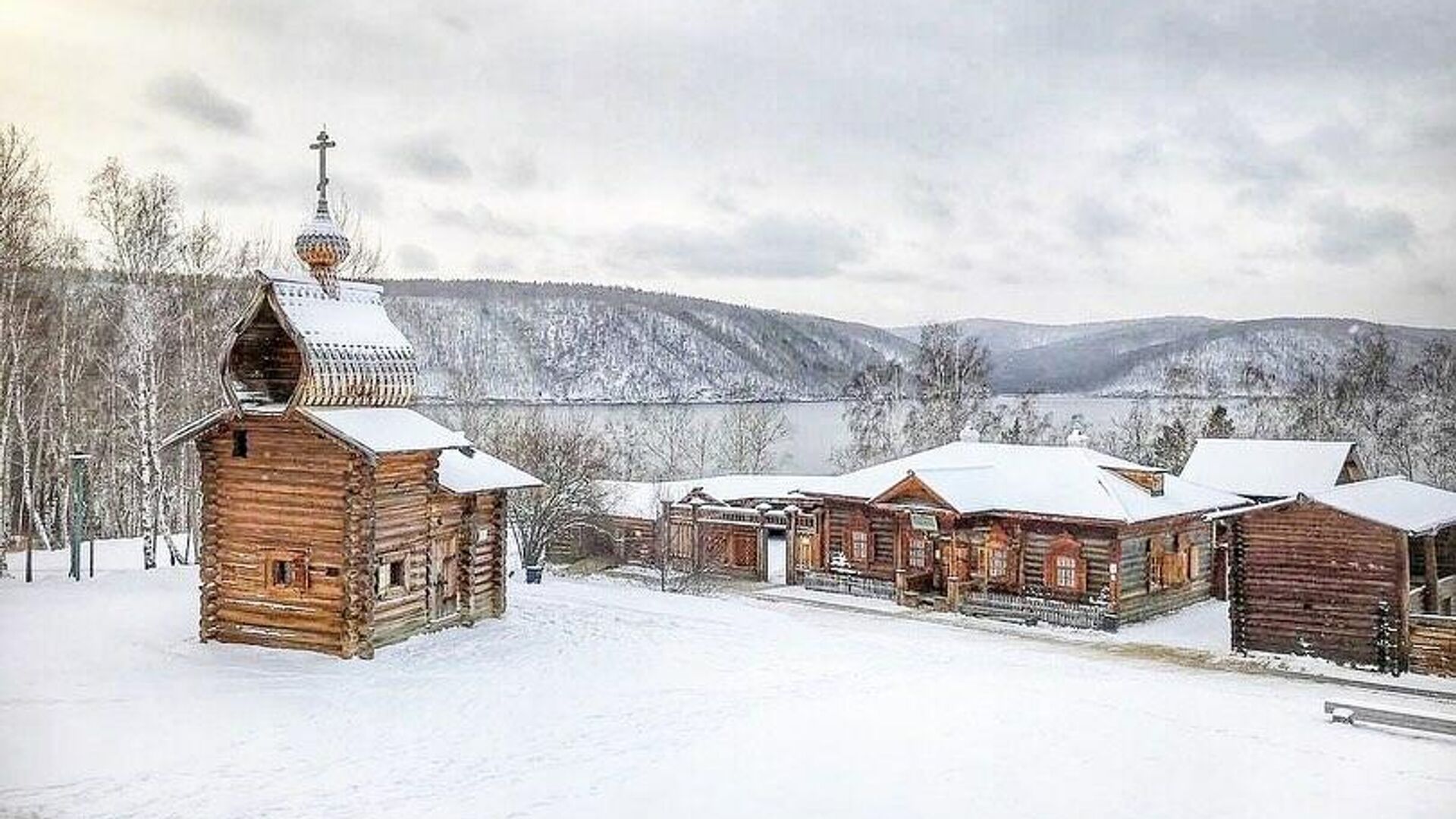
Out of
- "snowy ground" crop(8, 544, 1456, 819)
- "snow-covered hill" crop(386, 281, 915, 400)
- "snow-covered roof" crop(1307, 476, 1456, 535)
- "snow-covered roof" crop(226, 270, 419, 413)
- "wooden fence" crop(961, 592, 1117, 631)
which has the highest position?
"snow-covered hill" crop(386, 281, 915, 400)

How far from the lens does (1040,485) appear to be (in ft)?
68.3

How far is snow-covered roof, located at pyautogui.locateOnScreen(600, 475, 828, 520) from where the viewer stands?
86.6ft

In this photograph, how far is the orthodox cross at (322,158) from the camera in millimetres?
11328

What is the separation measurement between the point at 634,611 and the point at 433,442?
14.2 feet

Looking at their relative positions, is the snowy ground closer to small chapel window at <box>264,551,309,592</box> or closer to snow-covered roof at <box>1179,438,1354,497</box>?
small chapel window at <box>264,551,309,592</box>

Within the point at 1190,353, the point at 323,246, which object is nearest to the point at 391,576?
the point at 323,246

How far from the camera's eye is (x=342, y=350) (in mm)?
13391

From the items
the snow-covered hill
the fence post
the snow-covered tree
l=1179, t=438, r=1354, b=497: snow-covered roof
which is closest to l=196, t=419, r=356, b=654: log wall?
the snow-covered hill

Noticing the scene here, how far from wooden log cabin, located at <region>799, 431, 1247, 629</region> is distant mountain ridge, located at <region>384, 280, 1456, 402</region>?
1845mm

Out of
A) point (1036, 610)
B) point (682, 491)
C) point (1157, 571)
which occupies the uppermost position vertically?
point (682, 491)

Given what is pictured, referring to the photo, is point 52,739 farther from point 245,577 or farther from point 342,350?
point 342,350

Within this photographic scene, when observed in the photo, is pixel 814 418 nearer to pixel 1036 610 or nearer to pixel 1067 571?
pixel 1067 571

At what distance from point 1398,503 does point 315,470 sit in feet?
42.7

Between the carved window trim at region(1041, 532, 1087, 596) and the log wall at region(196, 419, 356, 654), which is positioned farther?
the carved window trim at region(1041, 532, 1087, 596)
